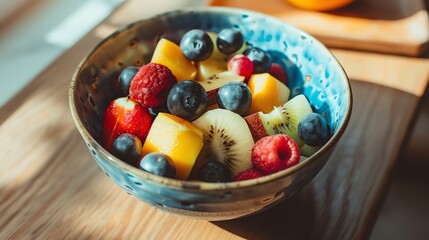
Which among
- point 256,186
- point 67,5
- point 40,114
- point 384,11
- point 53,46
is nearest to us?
point 256,186

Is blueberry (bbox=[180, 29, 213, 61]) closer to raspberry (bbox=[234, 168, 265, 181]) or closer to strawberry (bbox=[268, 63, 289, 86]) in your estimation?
strawberry (bbox=[268, 63, 289, 86])

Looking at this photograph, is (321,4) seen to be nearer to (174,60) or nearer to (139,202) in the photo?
(174,60)

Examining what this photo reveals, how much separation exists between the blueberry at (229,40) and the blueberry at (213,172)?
24cm

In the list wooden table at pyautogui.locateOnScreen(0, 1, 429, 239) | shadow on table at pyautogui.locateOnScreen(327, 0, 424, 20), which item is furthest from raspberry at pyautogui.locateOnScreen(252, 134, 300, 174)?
shadow on table at pyautogui.locateOnScreen(327, 0, 424, 20)

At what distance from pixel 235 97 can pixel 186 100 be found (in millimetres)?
69

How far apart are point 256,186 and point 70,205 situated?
1.07ft

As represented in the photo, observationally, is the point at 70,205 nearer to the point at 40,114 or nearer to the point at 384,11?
the point at 40,114

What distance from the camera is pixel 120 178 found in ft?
1.84

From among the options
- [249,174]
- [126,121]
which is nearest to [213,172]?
[249,174]

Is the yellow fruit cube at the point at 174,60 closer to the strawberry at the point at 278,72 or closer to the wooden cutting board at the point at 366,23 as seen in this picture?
the strawberry at the point at 278,72

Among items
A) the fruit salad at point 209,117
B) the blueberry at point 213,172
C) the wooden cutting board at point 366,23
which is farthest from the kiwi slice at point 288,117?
the wooden cutting board at point 366,23

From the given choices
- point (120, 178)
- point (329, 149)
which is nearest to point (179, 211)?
point (120, 178)

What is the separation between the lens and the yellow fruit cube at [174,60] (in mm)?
729

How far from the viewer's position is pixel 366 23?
3.48 ft
